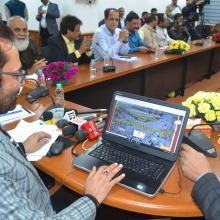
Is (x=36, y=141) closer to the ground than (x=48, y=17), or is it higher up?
closer to the ground

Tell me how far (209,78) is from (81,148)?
442 centimetres

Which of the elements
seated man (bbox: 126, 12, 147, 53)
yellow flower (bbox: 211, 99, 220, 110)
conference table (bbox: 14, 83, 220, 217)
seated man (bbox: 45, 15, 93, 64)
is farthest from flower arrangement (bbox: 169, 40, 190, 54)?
conference table (bbox: 14, 83, 220, 217)

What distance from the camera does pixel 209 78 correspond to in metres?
5.20

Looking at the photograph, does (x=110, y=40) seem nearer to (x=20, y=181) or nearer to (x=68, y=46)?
(x=68, y=46)

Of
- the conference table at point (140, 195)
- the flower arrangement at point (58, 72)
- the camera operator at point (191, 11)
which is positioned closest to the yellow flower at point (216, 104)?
the conference table at point (140, 195)

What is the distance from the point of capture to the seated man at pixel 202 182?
890 millimetres

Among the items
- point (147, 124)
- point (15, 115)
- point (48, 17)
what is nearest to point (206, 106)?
point (147, 124)

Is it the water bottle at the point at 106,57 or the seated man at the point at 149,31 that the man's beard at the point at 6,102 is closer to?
the water bottle at the point at 106,57

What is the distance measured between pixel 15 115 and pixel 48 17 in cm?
437

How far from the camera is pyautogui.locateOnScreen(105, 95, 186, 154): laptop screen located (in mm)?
1147

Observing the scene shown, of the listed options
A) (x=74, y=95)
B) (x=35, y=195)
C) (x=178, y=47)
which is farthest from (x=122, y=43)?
(x=35, y=195)

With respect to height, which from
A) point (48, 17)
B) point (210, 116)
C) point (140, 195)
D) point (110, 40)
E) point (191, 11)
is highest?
point (191, 11)

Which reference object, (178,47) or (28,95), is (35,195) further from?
(178,47)

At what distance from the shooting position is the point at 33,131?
4.84ft
